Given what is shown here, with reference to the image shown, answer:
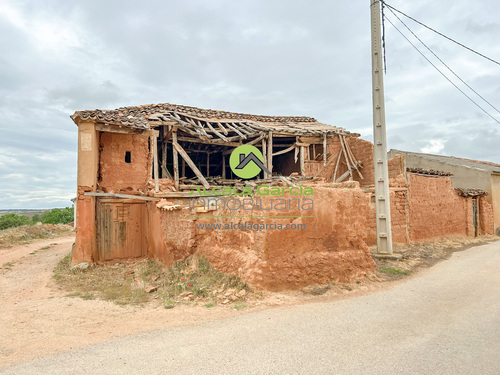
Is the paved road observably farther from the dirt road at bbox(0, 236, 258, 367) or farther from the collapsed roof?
the collapsed roof

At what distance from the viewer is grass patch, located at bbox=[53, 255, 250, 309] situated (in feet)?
20.3

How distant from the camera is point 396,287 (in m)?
6.92

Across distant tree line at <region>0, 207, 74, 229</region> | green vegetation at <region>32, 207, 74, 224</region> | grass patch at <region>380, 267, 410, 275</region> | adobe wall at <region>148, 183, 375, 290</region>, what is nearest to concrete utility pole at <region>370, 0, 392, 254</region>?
grass patch at <region>380, 267, 410, 275</region>

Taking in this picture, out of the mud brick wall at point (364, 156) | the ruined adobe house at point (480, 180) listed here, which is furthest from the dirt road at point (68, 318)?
the ruined adobe house at point (480, 180)

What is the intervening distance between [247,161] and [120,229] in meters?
6.23

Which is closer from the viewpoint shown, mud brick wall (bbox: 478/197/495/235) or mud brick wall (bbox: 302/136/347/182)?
mud brick wall (bbox: 302/136/347/182)

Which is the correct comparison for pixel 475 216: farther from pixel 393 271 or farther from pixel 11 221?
pixel 11 221

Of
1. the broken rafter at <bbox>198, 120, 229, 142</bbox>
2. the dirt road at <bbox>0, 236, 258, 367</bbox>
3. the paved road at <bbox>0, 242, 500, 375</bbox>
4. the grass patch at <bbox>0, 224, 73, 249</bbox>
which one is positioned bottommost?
the dirt road at <bbox>0, 236, 258, 367</bbox>

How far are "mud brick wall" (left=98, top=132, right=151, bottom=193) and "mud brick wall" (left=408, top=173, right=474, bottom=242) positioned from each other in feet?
34.2

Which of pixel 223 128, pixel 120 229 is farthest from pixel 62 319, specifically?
pixel 223 128

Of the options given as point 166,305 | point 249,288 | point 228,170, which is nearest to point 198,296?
point 166,305

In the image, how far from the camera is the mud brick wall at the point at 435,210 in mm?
13156

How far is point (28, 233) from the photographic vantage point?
1931 centimetres

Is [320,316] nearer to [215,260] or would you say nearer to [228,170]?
[215,260]
